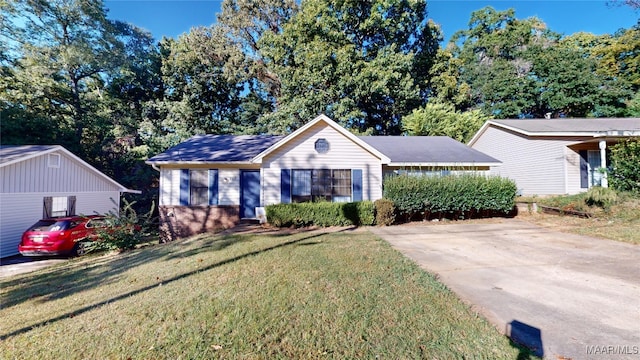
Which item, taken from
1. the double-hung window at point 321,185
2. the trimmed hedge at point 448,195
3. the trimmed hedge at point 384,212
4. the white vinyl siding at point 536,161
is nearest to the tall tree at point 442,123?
the white vinyl siding at point 536,161

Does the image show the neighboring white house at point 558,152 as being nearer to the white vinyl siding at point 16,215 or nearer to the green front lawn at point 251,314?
the green front lawn at point 251,314

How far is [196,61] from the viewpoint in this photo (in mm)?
22859

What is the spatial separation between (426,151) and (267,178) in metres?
8.70

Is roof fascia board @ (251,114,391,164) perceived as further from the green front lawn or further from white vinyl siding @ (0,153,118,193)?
white vinyl siding @ (0,153,118,193)

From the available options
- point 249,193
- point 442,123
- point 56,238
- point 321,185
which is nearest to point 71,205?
point 56,238

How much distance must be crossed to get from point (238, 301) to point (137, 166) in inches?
882

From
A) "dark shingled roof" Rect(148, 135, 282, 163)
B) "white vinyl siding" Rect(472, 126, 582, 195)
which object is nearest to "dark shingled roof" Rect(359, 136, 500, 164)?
"white vinyl siding" Rect(472, 126, 582, 195)

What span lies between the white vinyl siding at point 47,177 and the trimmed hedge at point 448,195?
51.3 feet

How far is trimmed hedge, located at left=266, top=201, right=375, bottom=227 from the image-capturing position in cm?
1020

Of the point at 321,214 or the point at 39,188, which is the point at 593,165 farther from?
the point at 39,188

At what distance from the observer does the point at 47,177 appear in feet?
42.1

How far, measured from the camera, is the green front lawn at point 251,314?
9.32 ft

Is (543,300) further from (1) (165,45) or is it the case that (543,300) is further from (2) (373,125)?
(1) (165,45)

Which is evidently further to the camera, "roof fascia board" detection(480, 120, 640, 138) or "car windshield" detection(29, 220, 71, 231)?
"roof fascia board" detection(480, 120, 640, 138)
